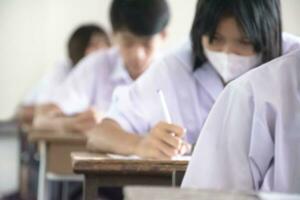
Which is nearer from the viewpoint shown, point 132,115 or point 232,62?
point 232,62

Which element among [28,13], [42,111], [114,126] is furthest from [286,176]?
[28,13]

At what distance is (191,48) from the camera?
2.15 metres

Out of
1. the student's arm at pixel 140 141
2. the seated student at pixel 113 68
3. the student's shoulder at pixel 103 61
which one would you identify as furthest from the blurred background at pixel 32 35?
the student's arm at pixel 140 141

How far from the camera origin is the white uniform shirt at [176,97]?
7.04ft

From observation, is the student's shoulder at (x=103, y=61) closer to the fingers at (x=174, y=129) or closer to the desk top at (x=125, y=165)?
the fingers at (x=174, y=129)

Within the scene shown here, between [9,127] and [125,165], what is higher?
[125,165]

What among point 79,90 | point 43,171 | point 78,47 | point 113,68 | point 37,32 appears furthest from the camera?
point 37,32

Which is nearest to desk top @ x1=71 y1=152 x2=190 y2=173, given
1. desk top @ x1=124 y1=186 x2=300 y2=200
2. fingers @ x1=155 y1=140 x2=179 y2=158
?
fingers @ x1=155 y1=140 x2=179 y2=158

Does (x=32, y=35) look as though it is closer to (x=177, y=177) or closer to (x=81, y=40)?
(x=81, y=40)

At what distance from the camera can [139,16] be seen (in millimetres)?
2869

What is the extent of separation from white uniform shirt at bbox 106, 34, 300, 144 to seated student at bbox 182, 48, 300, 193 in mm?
860

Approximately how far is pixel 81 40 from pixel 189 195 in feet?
12.8

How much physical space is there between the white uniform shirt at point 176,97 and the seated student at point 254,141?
860mm

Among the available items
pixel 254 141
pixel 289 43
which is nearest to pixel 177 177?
pixel 254 141
